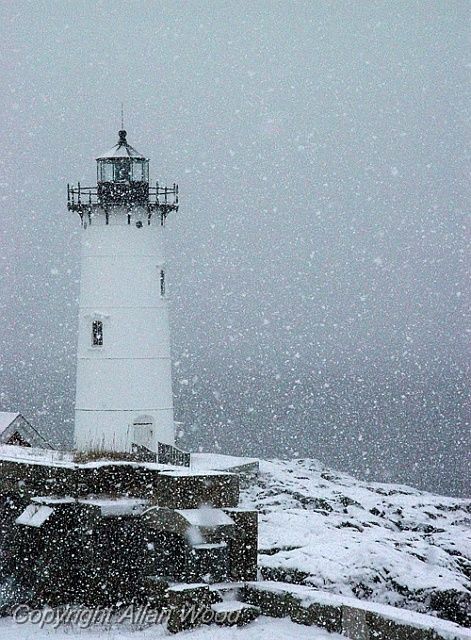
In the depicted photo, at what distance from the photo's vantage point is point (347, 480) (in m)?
34.8

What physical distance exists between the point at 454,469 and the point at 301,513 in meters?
44.5

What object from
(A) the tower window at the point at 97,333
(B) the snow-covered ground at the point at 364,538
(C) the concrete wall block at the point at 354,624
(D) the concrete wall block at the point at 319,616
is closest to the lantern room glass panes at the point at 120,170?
(A) the tower window at the point at 97,333

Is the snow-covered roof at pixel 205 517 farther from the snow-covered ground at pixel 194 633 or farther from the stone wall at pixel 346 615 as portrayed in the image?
the snow-covered ground at pixel 194 633

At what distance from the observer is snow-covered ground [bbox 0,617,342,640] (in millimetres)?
11594

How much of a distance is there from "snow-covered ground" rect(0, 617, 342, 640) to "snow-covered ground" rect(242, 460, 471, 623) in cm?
221

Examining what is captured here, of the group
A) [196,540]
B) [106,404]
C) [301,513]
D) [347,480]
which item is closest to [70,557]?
[196,540]

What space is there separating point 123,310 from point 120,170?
14.0 feet

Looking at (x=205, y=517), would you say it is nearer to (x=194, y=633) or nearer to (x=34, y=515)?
(x=194, y=633)

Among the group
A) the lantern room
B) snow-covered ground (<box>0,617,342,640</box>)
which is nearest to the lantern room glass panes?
the lantern room

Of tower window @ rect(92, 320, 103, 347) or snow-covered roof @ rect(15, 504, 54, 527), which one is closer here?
snow-covered roof @ rect(15, 504, 54, 527)

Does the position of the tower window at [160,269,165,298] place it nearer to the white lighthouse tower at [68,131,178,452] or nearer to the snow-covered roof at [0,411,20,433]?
the white lighthouse tower at [68,131,178,452]

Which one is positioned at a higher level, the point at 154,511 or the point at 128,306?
the point at 128,306

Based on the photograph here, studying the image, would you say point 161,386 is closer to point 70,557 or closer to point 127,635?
point 70,557

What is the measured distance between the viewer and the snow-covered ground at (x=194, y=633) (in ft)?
38.0
